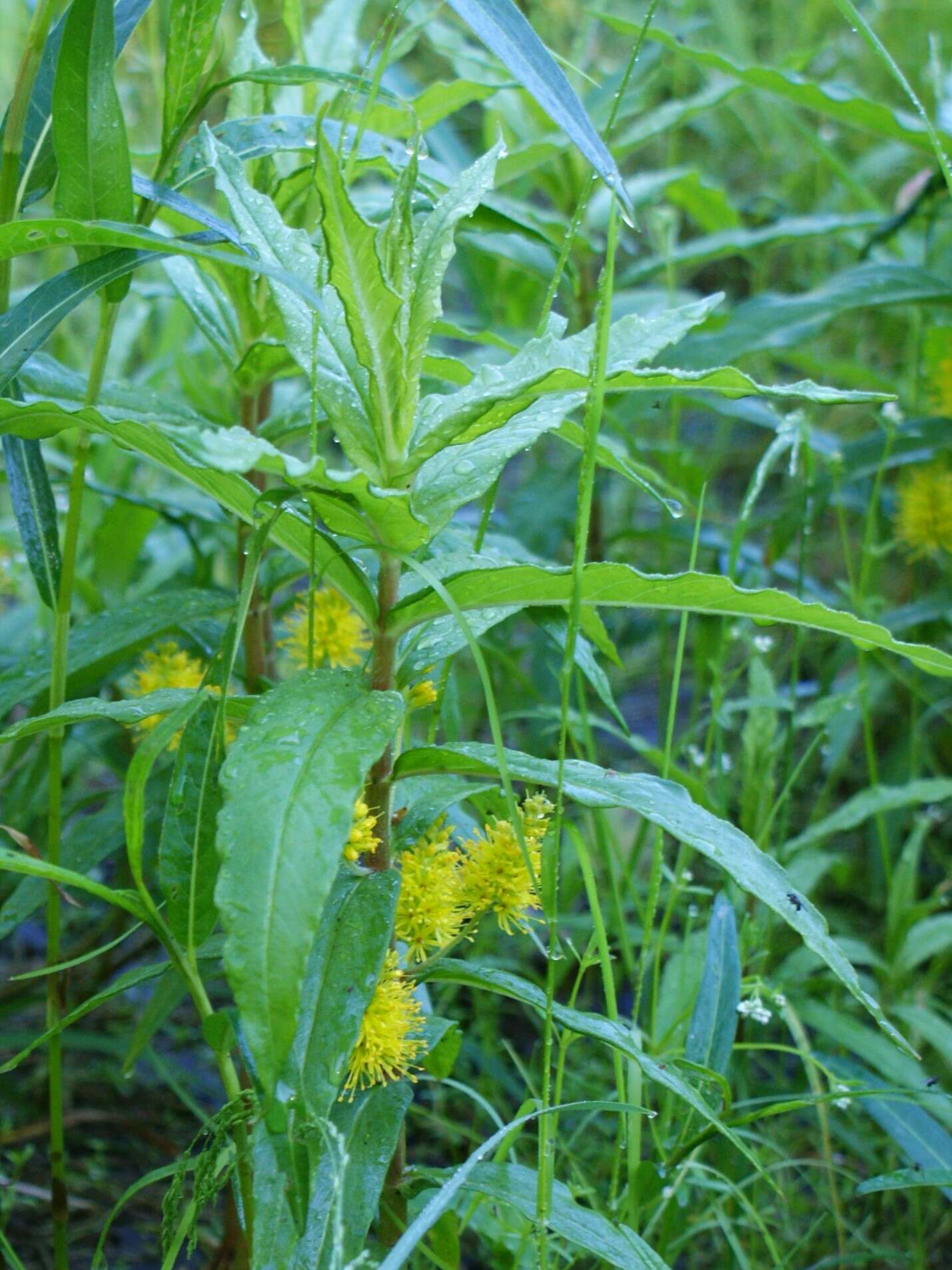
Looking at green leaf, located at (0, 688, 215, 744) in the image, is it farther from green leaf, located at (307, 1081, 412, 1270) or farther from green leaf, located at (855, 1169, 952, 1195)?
green leaf, located at (855, 1169, 952, 1195)

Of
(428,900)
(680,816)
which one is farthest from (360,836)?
(680,816)

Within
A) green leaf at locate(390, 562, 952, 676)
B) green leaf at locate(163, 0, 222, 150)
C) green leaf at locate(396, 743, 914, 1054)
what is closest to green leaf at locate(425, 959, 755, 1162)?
green leaf at locate(396, 743, 914, 1054)

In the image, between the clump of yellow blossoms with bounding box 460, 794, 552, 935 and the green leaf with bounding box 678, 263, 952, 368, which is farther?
the green leaf with bounding box 678, 263, 952, 368

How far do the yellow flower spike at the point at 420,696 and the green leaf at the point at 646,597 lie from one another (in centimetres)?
8

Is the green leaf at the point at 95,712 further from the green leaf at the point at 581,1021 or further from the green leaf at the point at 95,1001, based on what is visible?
the green leaf at the point at 581,1021

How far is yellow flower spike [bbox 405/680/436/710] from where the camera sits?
0.76 metres

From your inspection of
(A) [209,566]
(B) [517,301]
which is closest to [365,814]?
(A) [209,566]

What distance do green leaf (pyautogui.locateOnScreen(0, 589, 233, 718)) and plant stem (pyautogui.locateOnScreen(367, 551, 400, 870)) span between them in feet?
0.97

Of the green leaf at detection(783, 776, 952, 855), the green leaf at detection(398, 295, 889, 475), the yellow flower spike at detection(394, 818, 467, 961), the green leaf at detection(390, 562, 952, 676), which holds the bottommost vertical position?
the green leaf at detection(783, 776, 952, 855)

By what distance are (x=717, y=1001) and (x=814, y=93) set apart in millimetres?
1097

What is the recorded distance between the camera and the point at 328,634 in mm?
926

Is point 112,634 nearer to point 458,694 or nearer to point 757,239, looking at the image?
point 458,694

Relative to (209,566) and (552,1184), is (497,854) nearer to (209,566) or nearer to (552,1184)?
(552,1184)

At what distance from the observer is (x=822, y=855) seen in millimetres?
1299
